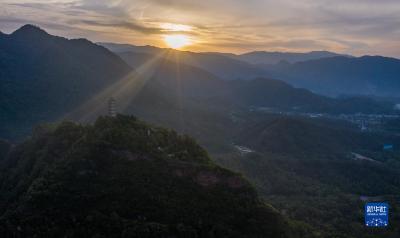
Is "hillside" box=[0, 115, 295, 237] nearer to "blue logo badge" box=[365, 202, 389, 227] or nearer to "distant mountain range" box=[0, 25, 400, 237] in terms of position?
"distant mountain range" box=[0, 25, 400, 237]

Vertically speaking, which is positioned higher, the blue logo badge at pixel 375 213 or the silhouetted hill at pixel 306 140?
the blue logo badge at pixel 375 213

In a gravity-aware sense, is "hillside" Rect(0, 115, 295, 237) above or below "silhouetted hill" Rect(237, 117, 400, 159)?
above

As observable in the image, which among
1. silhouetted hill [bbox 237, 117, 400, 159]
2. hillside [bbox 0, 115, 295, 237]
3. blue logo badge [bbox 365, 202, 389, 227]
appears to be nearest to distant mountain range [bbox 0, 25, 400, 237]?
hillside [bbox 0, 115, 295, 237]

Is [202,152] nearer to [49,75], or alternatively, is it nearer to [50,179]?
[50,179]

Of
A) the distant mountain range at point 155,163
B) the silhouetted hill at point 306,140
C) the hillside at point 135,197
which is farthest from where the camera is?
the silhouetted hill at point 306,140

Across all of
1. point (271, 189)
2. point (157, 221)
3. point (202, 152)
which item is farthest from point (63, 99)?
point (157, 221)

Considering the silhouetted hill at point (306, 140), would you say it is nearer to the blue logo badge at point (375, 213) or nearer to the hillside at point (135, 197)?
the hillside at point (135, 197)

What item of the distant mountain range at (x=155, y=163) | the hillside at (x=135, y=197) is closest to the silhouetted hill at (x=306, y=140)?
the distant mountain range at (x=155, y=163)

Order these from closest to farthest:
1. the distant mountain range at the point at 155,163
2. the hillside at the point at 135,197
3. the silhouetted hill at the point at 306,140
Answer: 1. the hillside at the point at 135,197
2. the distant mountain range at the point at 155,163
3. the silhouetted hill at the point at 306,140
